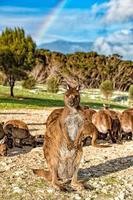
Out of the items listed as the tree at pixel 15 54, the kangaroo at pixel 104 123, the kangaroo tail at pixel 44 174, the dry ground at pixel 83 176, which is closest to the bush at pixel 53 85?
the tree at pixel 15 54

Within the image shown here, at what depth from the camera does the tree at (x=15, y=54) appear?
46000mm

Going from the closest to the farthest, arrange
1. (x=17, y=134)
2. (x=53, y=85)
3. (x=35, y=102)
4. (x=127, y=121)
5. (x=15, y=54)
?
(x=17, y=134), (x=127, y=121), (x=35, y=102), (x=15, y=54), (x=53, y=85)

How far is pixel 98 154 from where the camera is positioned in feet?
43.1

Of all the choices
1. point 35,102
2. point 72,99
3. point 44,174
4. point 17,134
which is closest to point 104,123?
point 17,134

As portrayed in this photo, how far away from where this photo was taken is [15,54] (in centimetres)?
4681

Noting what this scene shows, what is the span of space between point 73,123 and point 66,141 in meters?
0.36

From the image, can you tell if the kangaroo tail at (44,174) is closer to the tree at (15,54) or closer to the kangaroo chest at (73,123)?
the kangaroo chest at (73,123)

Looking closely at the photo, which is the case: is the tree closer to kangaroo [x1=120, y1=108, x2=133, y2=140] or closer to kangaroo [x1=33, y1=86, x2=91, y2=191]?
kangaroo [x1=120, y1=108, x2=133, y2=140]

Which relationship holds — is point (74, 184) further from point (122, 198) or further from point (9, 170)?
point (9, 170)

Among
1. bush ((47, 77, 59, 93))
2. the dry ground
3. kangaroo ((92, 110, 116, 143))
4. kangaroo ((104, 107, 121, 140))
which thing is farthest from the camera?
bush ((47, 77, 59, 93))

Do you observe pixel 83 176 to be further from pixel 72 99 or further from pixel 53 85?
pixel 53 85

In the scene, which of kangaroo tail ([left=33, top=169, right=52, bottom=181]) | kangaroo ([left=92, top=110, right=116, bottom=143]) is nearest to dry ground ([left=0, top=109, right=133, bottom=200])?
kangaroo tail ([left=33, top=169, right=52, bottom=181])

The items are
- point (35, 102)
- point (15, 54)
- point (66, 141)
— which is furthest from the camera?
point (15, 54)

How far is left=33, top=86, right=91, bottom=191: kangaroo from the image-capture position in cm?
916
